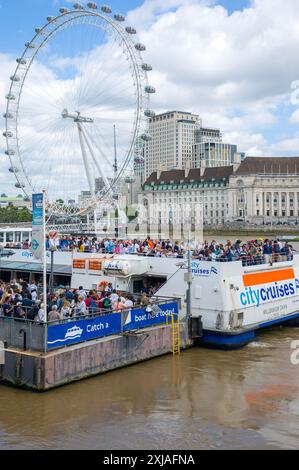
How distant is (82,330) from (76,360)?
881 mm

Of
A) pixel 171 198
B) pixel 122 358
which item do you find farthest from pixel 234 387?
pixel 171 198

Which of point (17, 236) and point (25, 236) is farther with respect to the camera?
point (25, 236)

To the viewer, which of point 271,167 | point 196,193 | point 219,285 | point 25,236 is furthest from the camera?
point 196,193

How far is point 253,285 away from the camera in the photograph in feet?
66.6

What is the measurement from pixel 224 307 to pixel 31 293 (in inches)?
252

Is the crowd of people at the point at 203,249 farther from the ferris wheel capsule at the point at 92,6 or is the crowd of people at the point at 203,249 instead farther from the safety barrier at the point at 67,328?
the ferris wheel capsule at the point at 92,6

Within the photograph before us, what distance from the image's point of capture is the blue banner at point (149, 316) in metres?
17.3

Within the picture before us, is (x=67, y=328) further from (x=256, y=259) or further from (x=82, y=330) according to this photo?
(x=256, y=259)

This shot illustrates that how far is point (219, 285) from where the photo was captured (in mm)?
19047

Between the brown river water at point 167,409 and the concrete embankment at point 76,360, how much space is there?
26 cm

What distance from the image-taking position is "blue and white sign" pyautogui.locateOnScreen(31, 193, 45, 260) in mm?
15570

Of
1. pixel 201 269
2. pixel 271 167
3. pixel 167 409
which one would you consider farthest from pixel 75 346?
pixel 271 167

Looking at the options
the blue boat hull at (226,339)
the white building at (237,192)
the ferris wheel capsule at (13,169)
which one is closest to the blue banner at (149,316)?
the blue boat hull at (226,339)
